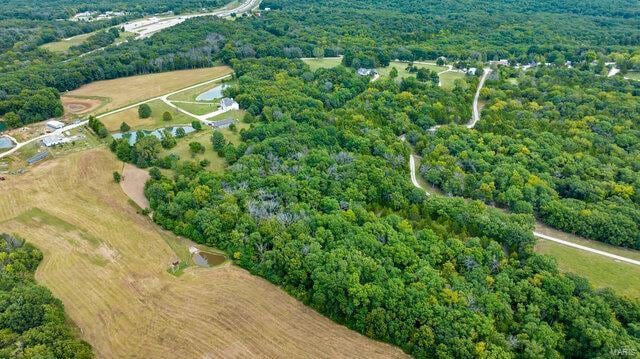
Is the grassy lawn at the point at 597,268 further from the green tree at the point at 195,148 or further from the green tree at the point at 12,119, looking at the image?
the green tree at the point at 12,119

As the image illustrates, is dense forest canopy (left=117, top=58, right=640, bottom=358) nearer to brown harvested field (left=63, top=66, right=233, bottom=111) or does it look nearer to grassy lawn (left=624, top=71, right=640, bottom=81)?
brown harvested field (left=63, top=66, right=233, bottom=111)

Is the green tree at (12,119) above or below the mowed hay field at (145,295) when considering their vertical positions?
above

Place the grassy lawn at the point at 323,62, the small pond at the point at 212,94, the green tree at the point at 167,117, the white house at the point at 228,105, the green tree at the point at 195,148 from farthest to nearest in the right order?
the grassy lawn at the point at 323,62, the small pond at the point at 212,94, the white house at the point at 228,105, the green tree at the point at 167,117, the green tree at the point at 195,148

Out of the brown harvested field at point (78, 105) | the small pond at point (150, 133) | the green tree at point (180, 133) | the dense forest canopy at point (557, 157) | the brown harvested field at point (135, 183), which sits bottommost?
the brown harvested field at point (135, 183)

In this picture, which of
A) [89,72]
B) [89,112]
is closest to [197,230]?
[89,112]

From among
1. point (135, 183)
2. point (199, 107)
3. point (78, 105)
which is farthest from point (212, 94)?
point (135, 183)

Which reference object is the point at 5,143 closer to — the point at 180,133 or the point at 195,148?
the point at 180,133

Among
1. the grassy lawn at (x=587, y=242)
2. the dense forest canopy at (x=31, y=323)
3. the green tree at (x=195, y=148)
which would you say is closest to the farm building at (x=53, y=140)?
the green tree at (x=195, y=148)
